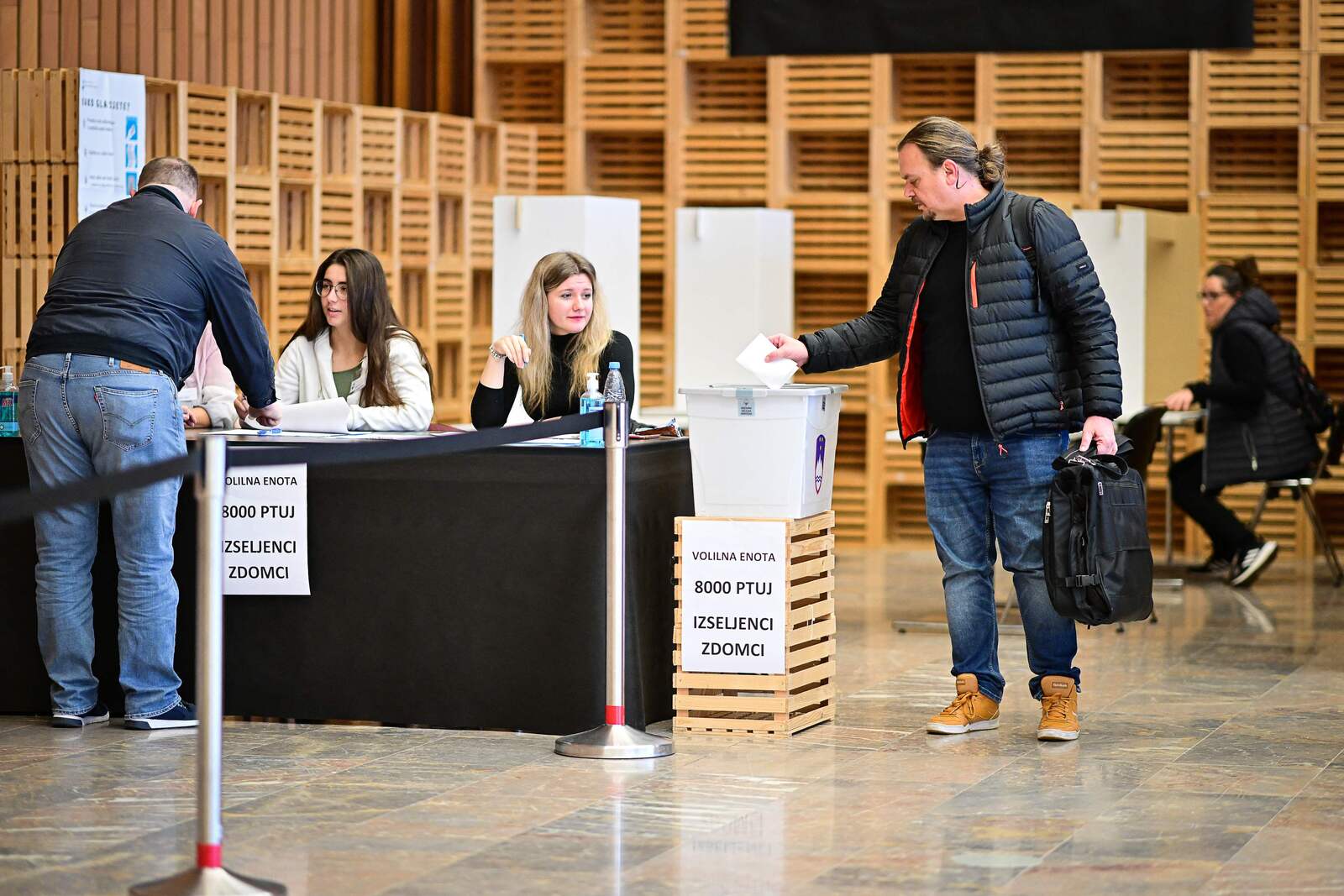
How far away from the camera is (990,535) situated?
17.9 feet

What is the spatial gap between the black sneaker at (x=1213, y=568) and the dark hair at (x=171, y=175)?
5764 millimetres

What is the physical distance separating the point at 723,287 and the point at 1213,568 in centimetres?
281

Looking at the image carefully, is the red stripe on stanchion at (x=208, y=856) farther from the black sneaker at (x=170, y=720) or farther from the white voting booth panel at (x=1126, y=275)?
the white voting booth panel at (x=1126, y=275)

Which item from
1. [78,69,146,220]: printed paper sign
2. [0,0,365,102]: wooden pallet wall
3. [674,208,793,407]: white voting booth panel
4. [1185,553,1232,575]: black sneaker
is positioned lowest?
[1185,553,1232,575]: black sneaker

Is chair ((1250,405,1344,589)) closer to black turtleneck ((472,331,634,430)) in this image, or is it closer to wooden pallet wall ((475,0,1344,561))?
wooden pallet wall ((475,0,1344,561))

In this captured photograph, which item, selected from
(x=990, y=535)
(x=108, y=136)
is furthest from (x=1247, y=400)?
(x=108, y=136)

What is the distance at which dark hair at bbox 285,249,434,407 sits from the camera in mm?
6082

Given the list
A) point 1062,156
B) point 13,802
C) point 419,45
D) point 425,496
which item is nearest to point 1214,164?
point 1062,156

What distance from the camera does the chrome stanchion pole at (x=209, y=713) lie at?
3703 millimetres

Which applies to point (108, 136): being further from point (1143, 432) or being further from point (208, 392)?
point (1143, 432)

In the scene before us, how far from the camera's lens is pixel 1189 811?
4.54 meters

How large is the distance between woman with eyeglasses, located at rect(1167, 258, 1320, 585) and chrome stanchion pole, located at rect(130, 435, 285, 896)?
617 cm

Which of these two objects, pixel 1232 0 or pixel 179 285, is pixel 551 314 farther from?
pixel 1232 0

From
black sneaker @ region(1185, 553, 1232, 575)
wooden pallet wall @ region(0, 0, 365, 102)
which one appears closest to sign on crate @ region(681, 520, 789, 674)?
wooden pallet wall @ region(0, 0, 365, 102)
